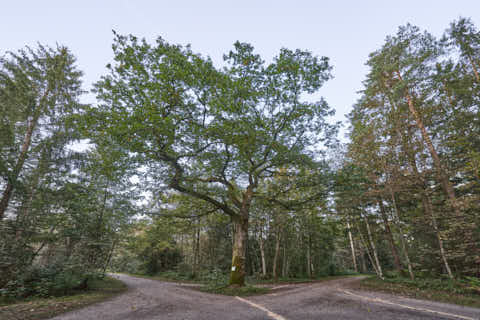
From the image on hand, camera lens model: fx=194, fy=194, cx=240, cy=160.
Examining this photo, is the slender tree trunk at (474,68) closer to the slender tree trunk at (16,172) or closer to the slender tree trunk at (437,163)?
the slender tree trunk at (437,163)

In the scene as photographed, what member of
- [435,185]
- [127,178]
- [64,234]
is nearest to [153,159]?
[127,178]

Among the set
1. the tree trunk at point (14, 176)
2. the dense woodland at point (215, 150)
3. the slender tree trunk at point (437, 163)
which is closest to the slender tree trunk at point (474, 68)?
the dense woodland at point (215, 150)

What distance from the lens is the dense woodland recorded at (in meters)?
8.33

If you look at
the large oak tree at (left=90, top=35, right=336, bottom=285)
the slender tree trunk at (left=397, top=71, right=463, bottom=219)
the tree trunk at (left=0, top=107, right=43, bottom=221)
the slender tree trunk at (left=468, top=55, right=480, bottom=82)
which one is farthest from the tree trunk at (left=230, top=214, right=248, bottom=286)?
the slender tree trunk at (left=468, top=55, right=480, bottom=82)

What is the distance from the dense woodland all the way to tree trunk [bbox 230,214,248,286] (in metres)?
0.07

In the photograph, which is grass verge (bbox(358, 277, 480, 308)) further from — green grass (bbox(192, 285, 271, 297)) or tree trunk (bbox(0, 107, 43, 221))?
tree trunk (bbox(0, 107, 43, 221))

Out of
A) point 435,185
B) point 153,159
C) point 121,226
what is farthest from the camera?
point 121,226

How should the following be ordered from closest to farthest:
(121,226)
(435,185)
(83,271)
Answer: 1. (83,271)
2. (435,185)
3. (121,226)

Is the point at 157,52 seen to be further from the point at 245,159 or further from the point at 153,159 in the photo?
the point at 245,159

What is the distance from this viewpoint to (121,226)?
14.0 meters

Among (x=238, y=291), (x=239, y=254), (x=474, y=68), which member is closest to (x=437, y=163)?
(x=474, y=68)

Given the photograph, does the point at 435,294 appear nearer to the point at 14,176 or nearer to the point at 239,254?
the point at 239,254

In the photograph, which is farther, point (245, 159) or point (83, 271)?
point (245, 159)

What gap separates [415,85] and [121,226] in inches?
887
